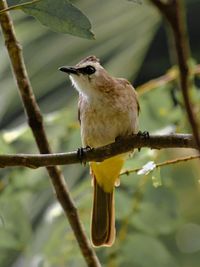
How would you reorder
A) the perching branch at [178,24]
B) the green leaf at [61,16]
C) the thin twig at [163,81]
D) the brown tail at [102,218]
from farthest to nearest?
the brown tail at [102,218]
the thin twig at [163,81]
the green leaf at [61,16]
the perching branch at [178,24]

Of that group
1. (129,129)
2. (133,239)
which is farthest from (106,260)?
(129,129)

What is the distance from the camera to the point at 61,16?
0.81m

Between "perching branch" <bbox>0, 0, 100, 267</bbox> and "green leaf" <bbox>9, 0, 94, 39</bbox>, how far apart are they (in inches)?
14.0

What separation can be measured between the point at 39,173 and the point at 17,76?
52cm

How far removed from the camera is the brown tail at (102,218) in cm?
151

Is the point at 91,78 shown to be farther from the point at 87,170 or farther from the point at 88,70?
the point at 87,170

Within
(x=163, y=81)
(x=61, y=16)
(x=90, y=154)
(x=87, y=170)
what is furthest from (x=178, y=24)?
(x=87, y=170)

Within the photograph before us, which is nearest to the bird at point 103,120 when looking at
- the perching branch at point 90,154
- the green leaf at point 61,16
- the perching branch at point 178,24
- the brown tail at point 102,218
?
the brown tail at point 102,218

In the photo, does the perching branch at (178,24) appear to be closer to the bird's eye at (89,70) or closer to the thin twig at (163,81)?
the thin twig at (163,81)

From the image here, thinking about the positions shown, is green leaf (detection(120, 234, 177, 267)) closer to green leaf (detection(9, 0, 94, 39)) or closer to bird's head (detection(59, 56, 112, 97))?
bird's head (detection(59, 56, 112, 97))

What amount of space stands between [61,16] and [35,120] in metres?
0.45

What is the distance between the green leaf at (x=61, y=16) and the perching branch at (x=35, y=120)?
1.17ft

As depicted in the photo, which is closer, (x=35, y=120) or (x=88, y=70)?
(x=35, y=120)

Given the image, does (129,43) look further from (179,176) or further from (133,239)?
(133,239)
